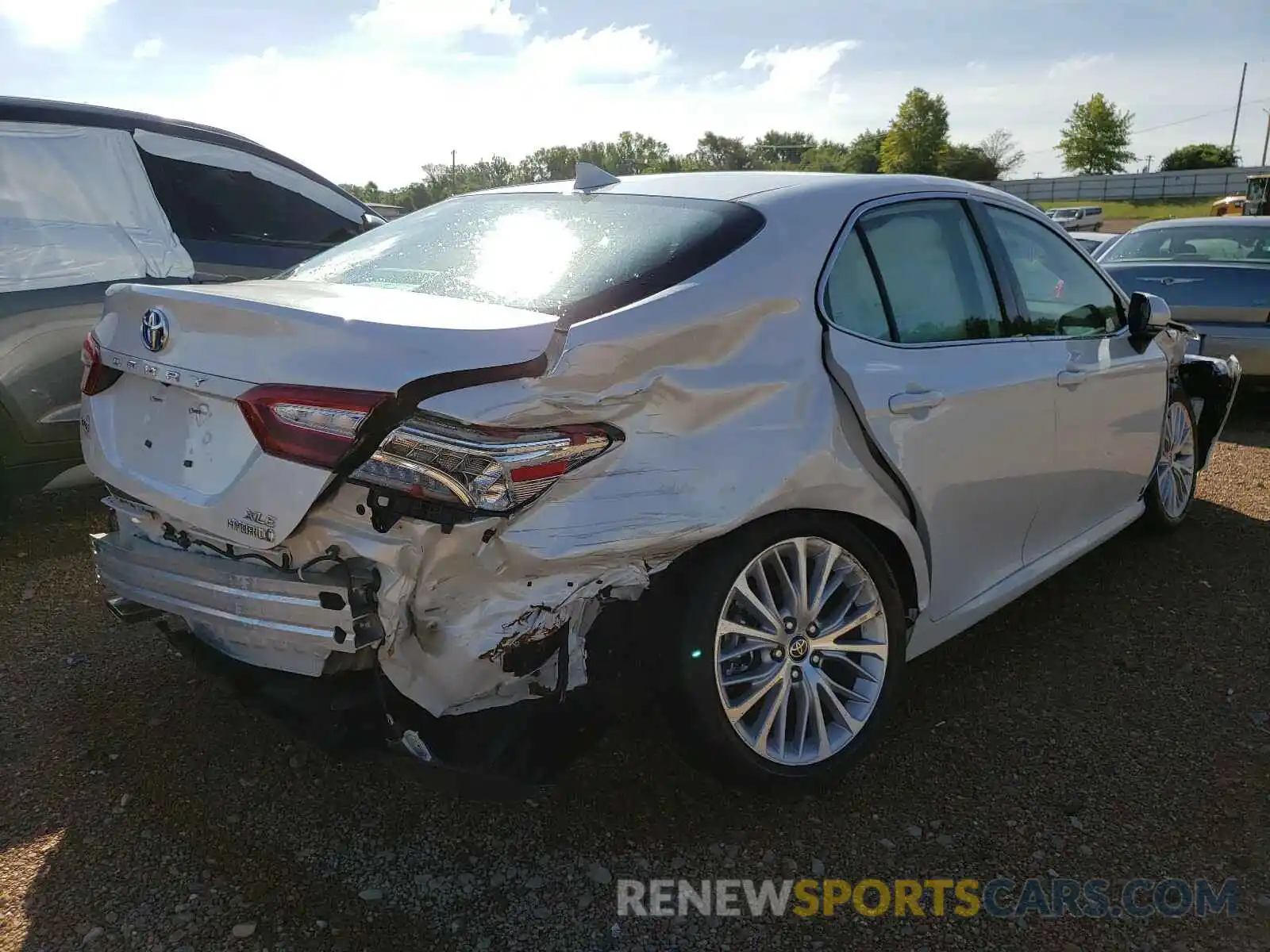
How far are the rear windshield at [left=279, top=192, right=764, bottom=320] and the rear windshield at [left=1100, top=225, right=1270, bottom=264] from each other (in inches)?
268

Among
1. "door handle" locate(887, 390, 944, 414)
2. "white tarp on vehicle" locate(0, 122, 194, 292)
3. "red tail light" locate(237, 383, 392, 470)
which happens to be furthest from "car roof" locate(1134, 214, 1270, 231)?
"red tail light" locate(237, 383, 392, 470)

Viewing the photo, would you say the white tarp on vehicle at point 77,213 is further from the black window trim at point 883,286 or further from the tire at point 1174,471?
the tire at point 1174,471

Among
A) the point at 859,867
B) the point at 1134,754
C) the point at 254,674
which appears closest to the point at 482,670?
the point at 254,674

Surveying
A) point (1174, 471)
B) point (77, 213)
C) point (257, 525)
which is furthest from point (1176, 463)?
point (77, 213)

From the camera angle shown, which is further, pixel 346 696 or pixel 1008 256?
pixel 1008 256

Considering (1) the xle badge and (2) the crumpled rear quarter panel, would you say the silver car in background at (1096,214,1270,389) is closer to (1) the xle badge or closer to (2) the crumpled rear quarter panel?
(2) the crumpled rear quarter panel

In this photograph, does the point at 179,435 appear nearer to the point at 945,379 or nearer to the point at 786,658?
the point at 786,658

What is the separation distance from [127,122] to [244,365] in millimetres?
3324

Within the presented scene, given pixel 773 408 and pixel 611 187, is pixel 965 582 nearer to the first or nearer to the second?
pixel 773 408

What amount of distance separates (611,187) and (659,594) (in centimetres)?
140

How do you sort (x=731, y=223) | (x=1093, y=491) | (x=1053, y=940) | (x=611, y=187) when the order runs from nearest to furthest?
(x=1053, y=940) → (x=731, y=223) → (x=611, y=187) → (x=1093, y=491)

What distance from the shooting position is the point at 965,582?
10.1 feet

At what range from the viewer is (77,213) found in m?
4.39

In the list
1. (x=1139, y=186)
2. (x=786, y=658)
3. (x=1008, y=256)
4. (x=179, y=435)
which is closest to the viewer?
(x=179, y=435)
